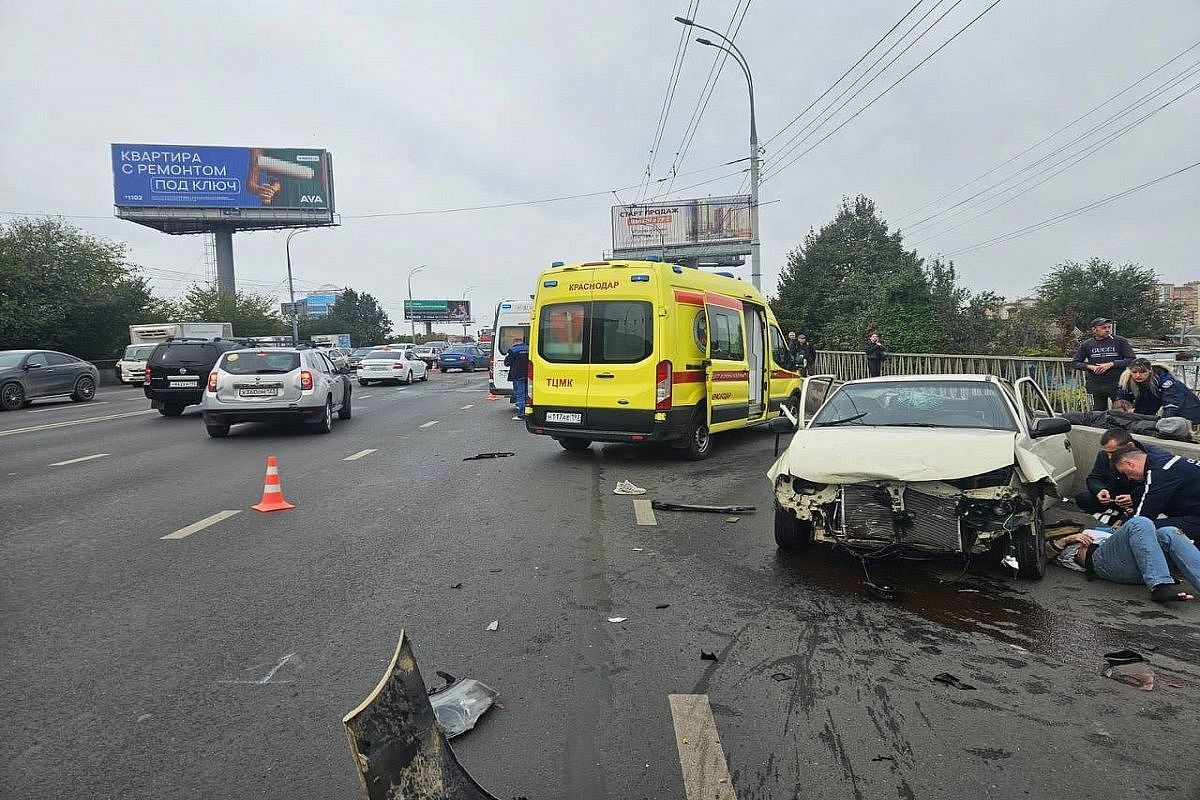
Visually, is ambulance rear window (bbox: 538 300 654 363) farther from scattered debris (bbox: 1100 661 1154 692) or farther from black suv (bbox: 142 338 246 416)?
black suv (bbox: 142 338 246 416)

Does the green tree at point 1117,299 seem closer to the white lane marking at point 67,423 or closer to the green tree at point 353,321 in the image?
the white lane marking at point 67,423

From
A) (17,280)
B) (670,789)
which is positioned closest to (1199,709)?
(670,789)

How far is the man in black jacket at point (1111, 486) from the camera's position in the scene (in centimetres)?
559

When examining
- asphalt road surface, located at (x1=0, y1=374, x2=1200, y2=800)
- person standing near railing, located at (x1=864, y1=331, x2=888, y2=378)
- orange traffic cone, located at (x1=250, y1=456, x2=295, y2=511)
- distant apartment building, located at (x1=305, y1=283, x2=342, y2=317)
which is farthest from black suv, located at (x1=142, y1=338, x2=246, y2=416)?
distant apartment building, located at (x1=305, y1=283, x2=342, y2=317)

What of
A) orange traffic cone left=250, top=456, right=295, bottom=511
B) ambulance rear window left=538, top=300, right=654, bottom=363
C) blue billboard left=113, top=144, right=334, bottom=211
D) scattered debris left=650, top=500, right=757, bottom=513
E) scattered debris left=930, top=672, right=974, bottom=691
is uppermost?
blue billboard left=113, top=144, right=334, bottom=211

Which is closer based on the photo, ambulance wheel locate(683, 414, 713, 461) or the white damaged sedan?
the white damaged sedan

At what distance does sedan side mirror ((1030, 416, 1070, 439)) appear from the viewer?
5820 millimetres

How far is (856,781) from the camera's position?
284 cm

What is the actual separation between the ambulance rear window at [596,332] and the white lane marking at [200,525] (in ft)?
15.1

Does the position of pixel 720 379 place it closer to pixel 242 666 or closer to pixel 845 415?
pixel 845 415

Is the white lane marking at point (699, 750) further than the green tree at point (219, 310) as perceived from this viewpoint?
No

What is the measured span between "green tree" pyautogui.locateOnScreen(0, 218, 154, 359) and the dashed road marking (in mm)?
36558

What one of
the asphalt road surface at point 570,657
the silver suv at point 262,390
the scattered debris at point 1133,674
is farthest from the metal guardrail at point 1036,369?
the silver suv at point 262,390

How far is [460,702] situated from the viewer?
3.39 metres
